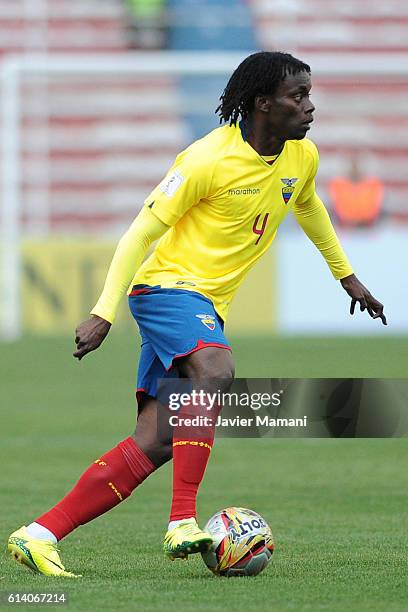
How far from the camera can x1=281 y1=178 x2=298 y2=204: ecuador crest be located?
537 cm

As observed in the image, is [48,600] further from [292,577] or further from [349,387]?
[349,387]

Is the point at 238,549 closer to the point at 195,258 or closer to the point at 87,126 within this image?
the point at 195,258

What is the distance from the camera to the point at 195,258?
5.31 metres

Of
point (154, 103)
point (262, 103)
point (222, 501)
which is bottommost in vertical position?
point (222, 501)

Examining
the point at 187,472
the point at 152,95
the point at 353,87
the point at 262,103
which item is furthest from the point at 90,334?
the point at 353,87

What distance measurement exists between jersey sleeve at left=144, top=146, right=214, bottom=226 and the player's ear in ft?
0.94

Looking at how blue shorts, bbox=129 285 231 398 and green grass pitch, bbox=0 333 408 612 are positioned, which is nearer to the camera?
green grass pitch, bbox=0 333 408 612

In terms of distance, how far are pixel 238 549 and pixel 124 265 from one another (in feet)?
3.62

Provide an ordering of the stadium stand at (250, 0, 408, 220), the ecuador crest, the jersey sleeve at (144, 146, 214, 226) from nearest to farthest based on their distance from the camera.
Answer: the jersey sleeve at (144, 146, 214, 226) → the ecuador crest → the stadium stand at (250, 0, 408, 220)

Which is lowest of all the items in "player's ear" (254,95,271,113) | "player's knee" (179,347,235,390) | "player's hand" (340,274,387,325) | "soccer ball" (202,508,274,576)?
"soccer ball" (202,508,274,576)

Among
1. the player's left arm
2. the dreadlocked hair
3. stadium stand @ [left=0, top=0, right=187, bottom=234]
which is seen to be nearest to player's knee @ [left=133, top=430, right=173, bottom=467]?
the player's left arm

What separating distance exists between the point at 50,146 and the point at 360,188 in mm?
4900

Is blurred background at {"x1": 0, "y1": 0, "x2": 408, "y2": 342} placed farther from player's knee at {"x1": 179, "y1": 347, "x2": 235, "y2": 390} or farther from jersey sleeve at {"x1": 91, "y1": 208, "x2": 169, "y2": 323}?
player's knee at {"x1": 179, "y1": 347, "x2": 235, "y2": 390}

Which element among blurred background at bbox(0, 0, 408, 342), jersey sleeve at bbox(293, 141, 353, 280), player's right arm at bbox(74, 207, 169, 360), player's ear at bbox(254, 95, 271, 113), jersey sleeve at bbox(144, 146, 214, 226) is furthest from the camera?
blurred background at bbox(0, 0, 408, 342)
